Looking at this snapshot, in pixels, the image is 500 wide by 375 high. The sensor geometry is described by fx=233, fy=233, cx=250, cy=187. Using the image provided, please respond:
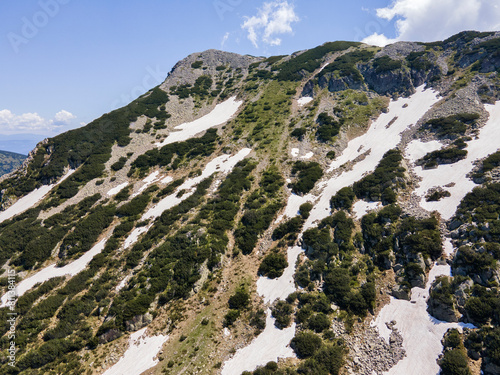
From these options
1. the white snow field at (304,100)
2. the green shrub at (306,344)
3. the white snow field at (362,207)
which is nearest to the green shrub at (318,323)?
the green shrub at (306,344)

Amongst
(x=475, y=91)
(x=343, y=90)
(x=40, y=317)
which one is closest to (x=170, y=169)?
(x=40, y=317)

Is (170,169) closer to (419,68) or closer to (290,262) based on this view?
(290,262)

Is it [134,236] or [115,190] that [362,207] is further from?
Result: [115,190]

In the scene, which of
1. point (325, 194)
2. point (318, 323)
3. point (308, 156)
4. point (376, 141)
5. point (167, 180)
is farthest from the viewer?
point (167, 180)

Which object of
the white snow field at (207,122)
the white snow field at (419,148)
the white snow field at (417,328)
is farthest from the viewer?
the white snow field at (207,122)

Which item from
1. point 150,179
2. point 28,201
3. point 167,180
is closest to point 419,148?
point 167,180

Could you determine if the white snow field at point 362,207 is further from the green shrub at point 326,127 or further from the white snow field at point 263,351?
the green shrub at point 326,127
